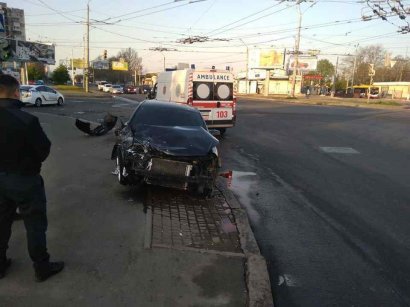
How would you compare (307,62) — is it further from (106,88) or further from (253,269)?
(253,269)

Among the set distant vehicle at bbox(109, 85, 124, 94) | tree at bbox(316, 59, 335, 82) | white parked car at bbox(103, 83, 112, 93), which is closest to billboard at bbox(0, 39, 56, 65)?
white parked car at bbox(103, 83, 112, 93)

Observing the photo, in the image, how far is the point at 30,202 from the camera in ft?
12.7

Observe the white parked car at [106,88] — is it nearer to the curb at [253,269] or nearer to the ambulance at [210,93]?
the ambulance at [210,93]

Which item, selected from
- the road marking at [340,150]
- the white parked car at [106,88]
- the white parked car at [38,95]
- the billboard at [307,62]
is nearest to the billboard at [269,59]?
the billboard at [307,62]

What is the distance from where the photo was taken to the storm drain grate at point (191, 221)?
207 inches

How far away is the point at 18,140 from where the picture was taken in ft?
12.2

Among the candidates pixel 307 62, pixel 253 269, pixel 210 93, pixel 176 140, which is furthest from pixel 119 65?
pixel 253 269

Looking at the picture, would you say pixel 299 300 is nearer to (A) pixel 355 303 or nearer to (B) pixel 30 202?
(A) pixel 355 303

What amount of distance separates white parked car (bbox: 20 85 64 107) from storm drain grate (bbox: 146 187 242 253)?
23287 millimetres

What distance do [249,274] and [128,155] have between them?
3.39 meters

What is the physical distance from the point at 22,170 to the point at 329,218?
182 inches

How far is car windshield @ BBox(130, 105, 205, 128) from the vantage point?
8.50m

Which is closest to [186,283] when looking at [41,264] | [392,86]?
[41,264]

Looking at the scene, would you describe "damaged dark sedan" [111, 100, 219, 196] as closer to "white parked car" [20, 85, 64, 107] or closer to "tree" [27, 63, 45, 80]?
"white parked car" [20, 85, 64, 107]
